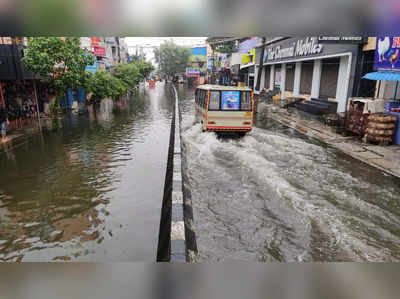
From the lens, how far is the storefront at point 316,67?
18191mm

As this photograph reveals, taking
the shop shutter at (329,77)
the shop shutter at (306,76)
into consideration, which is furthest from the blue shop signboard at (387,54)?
the shop shutter at (306,76)

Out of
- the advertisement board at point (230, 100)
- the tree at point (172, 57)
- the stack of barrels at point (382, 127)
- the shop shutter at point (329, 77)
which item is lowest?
the stack of barrels at point (382, 127)

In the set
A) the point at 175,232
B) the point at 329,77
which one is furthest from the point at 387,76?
the point at 175,232

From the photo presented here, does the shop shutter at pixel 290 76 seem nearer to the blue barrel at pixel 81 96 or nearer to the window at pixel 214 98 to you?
the window at pixel 214 98

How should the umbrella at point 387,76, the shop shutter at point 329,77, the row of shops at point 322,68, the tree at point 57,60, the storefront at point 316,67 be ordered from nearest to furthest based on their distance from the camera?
the umbrella at point 387,76 → the tree at point 57,60 → the row of shops at point 322,68 → the storefront at point 316,67 → the shop shutter at point 329,77

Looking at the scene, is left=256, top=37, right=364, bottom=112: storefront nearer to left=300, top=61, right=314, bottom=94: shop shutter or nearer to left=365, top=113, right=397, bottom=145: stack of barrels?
left=300, top=61, right=314, bottom=94: shop shutter

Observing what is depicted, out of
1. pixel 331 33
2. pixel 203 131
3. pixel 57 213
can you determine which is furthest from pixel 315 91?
pixel 331 33

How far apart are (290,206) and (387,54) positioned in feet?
36.7

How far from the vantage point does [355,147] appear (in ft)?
40.8

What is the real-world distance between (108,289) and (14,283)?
0.29 meters

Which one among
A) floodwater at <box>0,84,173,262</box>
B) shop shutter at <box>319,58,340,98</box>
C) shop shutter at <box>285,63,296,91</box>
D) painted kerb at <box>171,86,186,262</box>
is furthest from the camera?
shop shutter at <box>285,63,296,91</box>

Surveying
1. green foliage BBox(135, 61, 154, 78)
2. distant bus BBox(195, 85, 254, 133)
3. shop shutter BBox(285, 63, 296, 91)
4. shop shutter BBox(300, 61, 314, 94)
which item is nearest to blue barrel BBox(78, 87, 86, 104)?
distant bus BBox(195, 85, 254, 133)

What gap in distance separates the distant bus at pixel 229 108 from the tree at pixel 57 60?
7.76 m

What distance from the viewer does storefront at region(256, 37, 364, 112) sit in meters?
18.2
